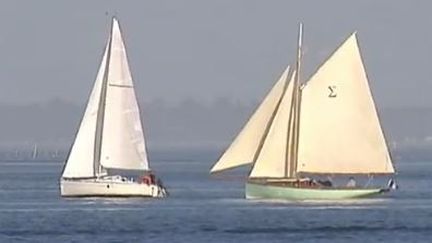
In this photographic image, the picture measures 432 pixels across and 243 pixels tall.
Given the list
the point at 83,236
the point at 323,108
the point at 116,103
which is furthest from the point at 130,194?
the point at 83,236

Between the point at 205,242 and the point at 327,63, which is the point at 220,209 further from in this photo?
the point at 205,242

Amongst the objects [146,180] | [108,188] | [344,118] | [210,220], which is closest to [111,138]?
[108,188]

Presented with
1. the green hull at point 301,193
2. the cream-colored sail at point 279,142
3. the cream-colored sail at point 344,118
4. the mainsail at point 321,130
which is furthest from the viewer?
the cream-colored sail at point 279,142

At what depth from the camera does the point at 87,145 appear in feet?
341

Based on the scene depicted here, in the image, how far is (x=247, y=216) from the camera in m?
89.0

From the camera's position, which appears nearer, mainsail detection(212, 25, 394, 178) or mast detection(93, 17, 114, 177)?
mainsail detection(212, 25, 394, 178)

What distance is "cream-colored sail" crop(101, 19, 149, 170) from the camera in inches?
3999

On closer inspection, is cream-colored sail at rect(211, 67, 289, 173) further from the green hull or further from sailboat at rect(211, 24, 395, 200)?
the green hull

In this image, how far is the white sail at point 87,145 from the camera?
339ft

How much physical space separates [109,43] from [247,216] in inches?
637

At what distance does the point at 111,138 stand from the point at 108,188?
2.59m

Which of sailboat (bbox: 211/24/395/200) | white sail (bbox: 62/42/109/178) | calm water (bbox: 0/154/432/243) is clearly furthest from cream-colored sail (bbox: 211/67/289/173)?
white sail (bbox: 62/42/109/178)

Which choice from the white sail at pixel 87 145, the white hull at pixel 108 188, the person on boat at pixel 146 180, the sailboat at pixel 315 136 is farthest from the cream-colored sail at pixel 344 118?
the white sail at pixel 87 145

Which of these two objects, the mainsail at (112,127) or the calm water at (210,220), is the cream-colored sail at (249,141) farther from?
the mainsail at (112,127)
